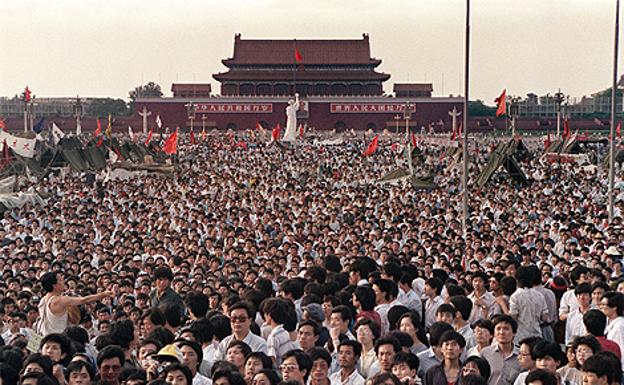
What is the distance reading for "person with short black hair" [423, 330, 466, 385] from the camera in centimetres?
571

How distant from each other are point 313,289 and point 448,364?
84.1 inches

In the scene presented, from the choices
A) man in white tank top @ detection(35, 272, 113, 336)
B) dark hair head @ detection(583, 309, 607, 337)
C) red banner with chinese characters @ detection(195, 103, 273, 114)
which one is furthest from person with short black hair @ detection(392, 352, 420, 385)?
red banner with chinese characters @ detection(195, 103, 273, 114)

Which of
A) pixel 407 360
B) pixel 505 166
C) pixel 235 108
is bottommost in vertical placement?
pixel 407 360

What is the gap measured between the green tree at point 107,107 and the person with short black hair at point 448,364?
87.9 m

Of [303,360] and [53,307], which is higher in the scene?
[303,360]

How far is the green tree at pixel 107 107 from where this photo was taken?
9256 centimetres

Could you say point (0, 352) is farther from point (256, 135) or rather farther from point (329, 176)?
point (256, 135)

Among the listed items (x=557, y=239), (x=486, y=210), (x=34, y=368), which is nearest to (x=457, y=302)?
(x=34, y=368)

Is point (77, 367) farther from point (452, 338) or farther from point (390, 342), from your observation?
point (452, 338)

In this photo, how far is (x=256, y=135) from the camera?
164ft

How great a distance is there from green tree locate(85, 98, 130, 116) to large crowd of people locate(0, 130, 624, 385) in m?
72.6

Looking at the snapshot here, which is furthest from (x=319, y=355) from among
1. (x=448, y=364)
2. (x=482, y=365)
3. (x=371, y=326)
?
(x=482, y=365)

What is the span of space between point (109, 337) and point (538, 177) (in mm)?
20639

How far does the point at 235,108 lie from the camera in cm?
6222
